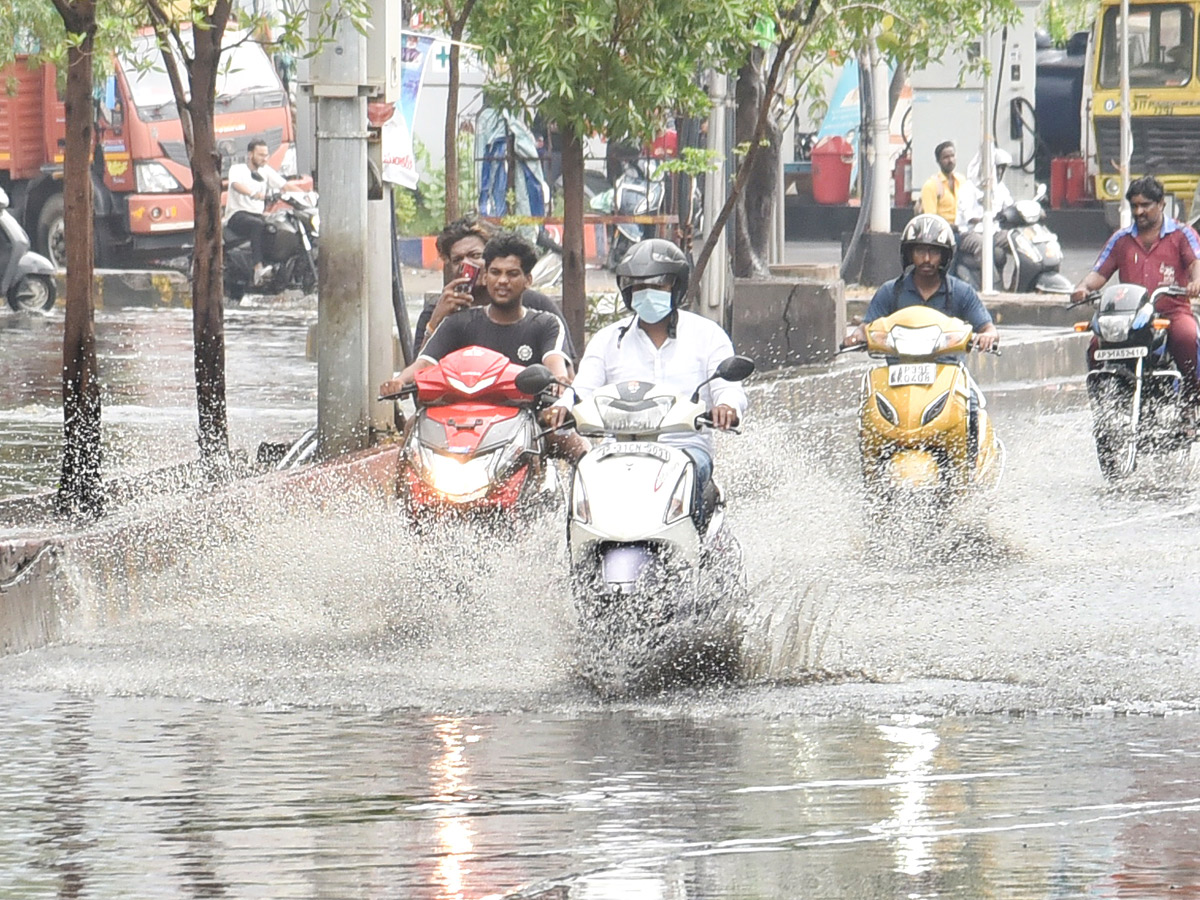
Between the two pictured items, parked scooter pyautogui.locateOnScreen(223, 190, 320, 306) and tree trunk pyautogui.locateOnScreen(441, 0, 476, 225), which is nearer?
tree trunk pyautogui.locateOnScreen(441, 0, 476, 225)

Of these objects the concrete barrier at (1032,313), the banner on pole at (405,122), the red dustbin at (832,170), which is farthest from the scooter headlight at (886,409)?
the red dustbin at (832,170)

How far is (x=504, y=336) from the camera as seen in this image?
967 centimetres

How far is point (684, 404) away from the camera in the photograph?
801 centimetres

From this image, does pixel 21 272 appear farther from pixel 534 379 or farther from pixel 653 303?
pixel 534 379

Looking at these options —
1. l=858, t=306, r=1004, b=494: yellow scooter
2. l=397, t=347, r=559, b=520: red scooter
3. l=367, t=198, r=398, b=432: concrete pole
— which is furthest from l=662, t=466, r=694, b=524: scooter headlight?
l=367, t=198, r=398, b=432: concrete pole

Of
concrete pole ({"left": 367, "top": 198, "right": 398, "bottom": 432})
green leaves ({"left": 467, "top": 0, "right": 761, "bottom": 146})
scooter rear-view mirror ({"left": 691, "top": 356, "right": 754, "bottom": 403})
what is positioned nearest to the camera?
scooter rear-view mirror ({"left": 691, "top": 356, "right": 754, "bottom": 403})

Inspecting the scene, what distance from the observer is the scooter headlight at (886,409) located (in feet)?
34.8

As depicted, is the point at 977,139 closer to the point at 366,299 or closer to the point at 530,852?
the point at 366,299

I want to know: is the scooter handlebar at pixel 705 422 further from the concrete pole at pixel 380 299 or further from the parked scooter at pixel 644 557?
the concrete pole at pixel 380 299

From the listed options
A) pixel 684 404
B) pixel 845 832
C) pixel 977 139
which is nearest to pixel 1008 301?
pixel 977 139

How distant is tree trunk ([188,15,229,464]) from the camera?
38.1 feet

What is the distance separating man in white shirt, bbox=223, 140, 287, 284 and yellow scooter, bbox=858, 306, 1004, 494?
18176mm

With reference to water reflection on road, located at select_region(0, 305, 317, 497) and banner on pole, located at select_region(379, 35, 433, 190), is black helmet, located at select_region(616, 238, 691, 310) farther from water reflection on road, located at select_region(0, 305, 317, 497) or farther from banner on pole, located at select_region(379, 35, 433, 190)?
banner on pole, located at select_region(379, 35, 433, 190)

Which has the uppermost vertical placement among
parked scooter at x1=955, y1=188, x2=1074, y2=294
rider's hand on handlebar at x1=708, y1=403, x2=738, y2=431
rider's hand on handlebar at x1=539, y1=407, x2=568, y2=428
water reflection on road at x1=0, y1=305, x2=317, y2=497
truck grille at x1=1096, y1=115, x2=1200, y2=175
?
truck grille at x1=1096, y1=115, x2=1200, y2=175
